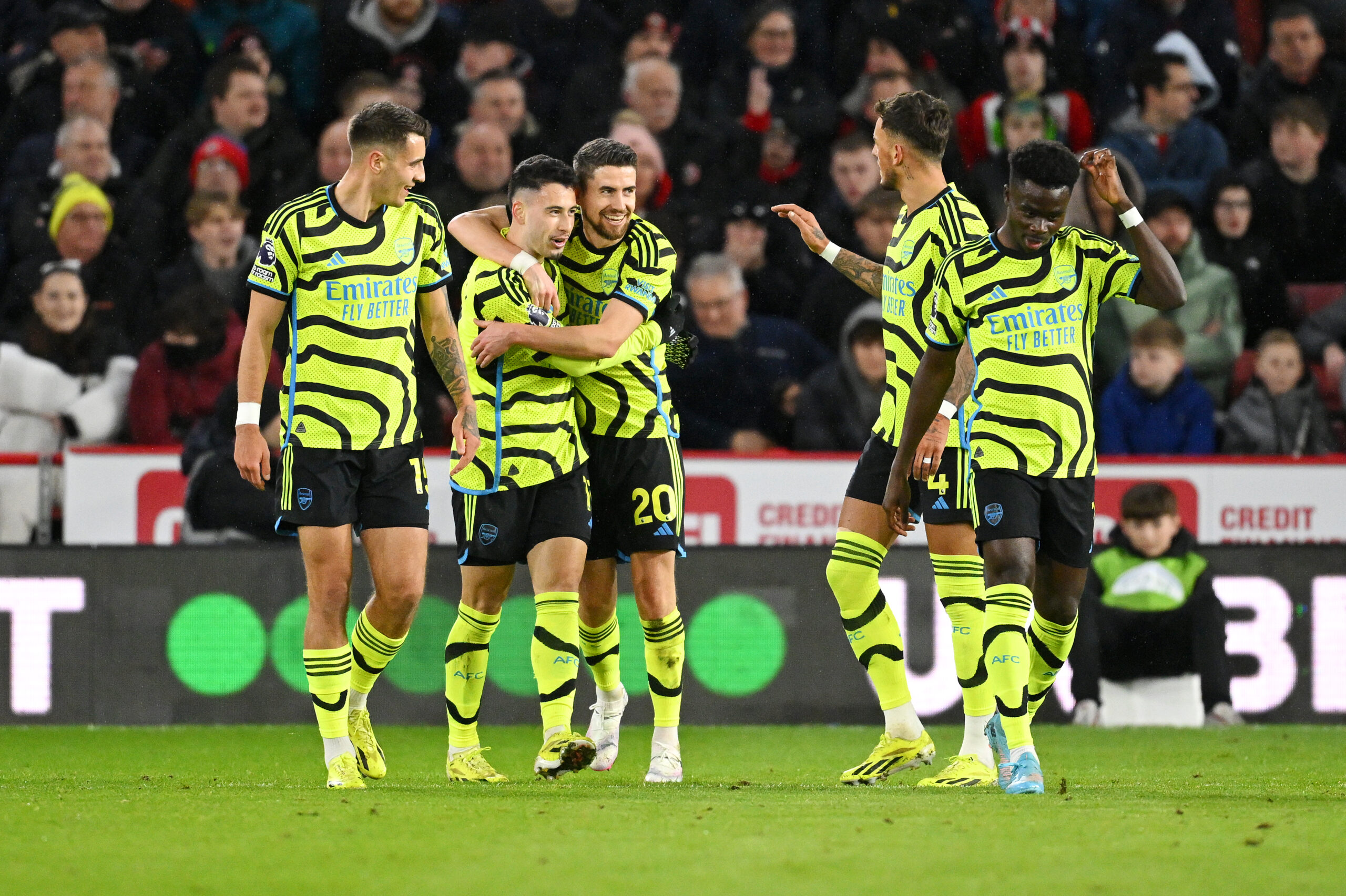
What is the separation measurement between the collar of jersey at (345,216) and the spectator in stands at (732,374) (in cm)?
558

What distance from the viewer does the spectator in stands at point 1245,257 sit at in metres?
12.7

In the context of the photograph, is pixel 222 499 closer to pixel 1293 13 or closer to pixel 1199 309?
pixel 1199 309

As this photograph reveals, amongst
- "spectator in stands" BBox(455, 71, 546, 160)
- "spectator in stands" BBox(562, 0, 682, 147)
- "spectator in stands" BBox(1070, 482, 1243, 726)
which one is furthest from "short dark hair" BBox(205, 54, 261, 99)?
"spectator in stands" BBox(1070, 482, 1243, 726)

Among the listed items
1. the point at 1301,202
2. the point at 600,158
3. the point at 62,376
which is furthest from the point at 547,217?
the point at 1301,202

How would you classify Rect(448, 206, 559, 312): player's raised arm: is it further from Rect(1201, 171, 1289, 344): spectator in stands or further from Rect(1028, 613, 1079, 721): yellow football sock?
Rect(1201, 171, 1289, 344): spectator in stands

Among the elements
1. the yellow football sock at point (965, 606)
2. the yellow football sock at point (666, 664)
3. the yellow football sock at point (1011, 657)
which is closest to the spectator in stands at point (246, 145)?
the yellow football sock at point (666, 664)

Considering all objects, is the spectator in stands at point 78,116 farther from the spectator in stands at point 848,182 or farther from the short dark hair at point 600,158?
the short dark hair at point 600,158

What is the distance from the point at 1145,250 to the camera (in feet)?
19.5

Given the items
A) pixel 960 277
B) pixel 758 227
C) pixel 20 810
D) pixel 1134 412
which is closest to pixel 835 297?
pixel 758 227

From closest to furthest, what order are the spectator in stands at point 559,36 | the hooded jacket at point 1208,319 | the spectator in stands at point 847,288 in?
the hooded jacket at point 1208,319 → the spectator in stands at point 847,288 → the spectator in stands at point 559,36

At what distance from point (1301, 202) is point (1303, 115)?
0.65 metres

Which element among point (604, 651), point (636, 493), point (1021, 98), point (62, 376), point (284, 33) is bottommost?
point (604, 651)

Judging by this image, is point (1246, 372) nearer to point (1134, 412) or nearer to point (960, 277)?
point (1134, 412)

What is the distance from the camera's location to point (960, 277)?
6.07 m
